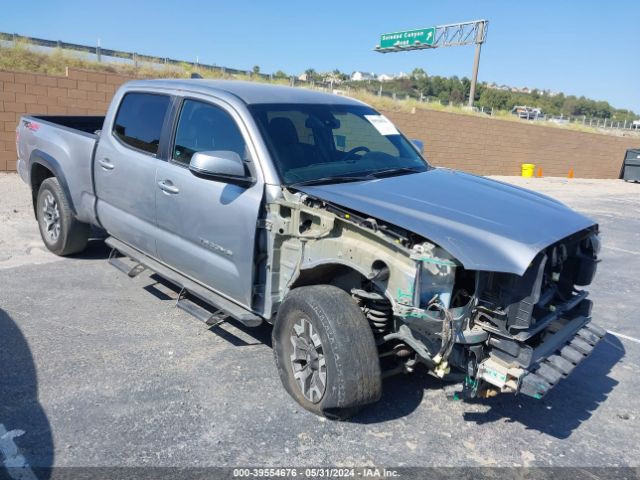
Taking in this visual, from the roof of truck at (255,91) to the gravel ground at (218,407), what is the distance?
1907mm

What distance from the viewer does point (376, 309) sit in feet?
11.3

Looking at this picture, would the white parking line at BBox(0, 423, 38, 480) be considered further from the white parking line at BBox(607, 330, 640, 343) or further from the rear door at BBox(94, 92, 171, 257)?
the white parking line at BBox(607, 330, 640, 343)

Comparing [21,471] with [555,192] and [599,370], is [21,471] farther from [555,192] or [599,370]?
[555,192]

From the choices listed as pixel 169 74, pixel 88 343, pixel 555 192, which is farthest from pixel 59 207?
pixel 555 192

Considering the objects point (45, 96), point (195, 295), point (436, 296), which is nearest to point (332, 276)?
point (436, 296)

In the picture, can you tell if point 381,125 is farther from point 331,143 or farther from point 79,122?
point 79,122

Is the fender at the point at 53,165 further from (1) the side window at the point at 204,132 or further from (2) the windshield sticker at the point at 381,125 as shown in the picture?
(2) the windshield sticker at the point at 381,125

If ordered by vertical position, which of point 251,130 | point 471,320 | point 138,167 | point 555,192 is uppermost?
point 251,130

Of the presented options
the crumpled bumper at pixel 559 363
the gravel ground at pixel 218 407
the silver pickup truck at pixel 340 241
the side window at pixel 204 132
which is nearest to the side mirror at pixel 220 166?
the silver pickup truck at pixel 340 241

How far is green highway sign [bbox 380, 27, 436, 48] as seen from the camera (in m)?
35.4

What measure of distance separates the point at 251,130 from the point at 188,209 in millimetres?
795

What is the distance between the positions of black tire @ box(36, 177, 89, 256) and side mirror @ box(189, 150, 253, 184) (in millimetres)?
2901

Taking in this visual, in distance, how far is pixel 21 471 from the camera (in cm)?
287

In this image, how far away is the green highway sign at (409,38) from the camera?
3543 centimetres
